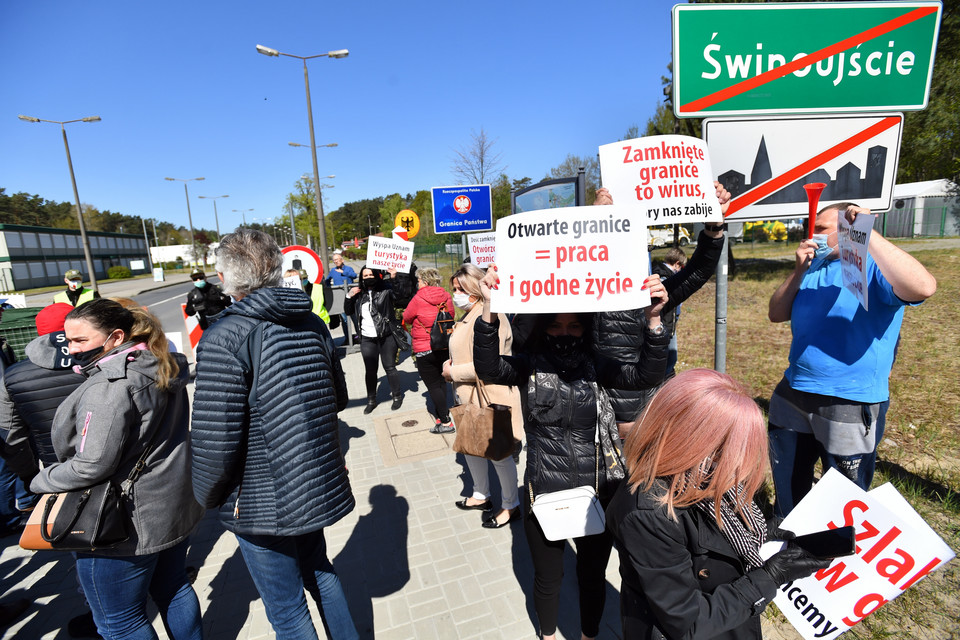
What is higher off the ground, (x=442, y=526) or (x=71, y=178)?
(x=71, y=178)

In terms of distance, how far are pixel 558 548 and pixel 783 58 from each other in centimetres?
295

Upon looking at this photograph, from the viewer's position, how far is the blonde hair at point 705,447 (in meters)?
1.38

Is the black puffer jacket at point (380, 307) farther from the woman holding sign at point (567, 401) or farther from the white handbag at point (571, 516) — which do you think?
the white handbag at point (571, 516)

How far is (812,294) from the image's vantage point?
266cm

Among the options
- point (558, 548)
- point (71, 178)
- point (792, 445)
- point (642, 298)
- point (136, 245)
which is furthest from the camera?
point (136, 245)

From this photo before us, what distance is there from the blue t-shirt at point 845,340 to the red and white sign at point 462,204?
26.4ft

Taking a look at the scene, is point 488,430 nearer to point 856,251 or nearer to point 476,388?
point 476,388

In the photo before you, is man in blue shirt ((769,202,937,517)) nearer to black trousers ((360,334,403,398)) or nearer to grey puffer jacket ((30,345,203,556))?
grey puffer jacket ((30,345,203,556))

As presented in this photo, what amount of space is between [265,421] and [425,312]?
3.68 metres

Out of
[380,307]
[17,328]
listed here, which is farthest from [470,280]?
[17,328]

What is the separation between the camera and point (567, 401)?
224 centimetres

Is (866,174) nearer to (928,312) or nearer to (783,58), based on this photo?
(783,58)

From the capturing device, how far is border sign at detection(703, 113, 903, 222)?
2.67m

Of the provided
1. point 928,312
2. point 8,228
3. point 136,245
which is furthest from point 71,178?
point 136,245
